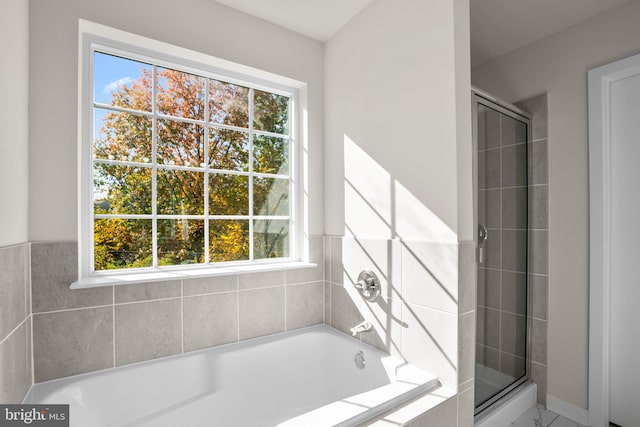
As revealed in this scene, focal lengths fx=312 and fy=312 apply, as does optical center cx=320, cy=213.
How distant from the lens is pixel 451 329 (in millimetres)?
1421

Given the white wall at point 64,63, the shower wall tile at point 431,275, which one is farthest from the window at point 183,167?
the shower wall tile at point 431,275

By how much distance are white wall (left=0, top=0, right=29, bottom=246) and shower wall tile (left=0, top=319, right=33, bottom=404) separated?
0.35 meters

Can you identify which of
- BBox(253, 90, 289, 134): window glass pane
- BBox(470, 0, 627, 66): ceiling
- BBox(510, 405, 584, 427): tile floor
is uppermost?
BBox(470, 0, 627, 66): ceiling

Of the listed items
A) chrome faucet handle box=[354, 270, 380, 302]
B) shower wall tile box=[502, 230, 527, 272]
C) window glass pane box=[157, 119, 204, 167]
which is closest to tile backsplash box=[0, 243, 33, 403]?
window glass pane box=[157, 119, 204, 167]

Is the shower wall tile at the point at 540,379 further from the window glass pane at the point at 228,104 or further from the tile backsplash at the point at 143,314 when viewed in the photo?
the window glass pane at the point at 228,104

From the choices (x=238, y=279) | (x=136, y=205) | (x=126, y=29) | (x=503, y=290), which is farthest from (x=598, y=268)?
(x=126, y=29)

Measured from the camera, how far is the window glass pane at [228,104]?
1978 millimetres

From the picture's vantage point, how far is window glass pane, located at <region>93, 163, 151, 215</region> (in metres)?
1.63

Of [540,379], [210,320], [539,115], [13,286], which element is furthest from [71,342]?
[539,115]

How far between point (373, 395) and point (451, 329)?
0.46 m

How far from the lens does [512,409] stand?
6.28ft

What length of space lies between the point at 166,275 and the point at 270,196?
2.71 feet

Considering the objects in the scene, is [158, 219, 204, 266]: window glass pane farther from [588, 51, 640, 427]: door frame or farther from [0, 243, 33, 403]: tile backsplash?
[588, 51, 640, 427]: door frame

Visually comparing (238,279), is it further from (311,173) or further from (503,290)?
(503,290)
